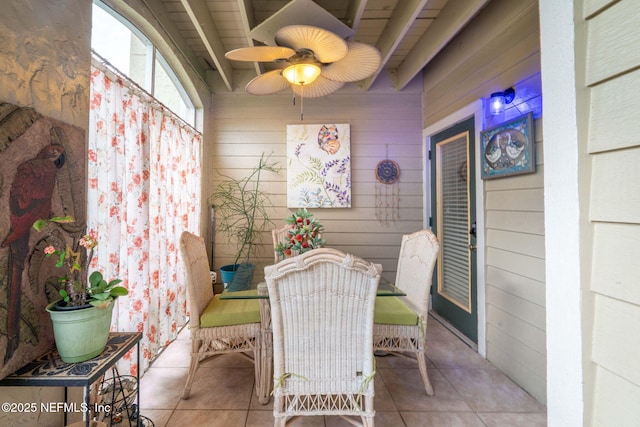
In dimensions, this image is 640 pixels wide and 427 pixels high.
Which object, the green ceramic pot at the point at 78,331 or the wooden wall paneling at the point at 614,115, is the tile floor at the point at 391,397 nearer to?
the green ceramic pot at the point at 78,331

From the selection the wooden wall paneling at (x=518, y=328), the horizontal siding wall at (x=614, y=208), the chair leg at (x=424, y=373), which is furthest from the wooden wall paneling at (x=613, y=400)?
the wooden wall paneling at (x=518, y=328)

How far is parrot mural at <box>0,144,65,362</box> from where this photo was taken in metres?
1.08

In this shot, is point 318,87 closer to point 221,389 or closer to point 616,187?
point 616,187

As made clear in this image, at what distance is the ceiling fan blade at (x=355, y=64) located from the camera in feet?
5.86

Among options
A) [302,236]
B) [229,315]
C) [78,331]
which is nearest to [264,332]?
[229,315]

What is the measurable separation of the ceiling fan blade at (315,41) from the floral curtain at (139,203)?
3.72 feet

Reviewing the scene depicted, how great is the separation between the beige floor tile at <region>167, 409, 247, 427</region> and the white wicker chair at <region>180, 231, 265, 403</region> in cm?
16

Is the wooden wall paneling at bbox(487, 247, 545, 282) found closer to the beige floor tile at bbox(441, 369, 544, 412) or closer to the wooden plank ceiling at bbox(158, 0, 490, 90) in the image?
the beige floor tile at bbox(441, 369, 544, 412)

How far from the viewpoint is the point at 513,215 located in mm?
2094

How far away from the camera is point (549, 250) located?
0.89 meters

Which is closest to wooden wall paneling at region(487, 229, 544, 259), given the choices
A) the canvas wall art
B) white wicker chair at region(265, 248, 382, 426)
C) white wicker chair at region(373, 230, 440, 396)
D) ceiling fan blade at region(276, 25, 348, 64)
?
the canvas wall art

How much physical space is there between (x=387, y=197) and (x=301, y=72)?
6.75ft

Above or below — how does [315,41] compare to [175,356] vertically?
above

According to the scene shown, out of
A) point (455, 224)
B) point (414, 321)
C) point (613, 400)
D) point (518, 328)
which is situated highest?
point (455, 224)
